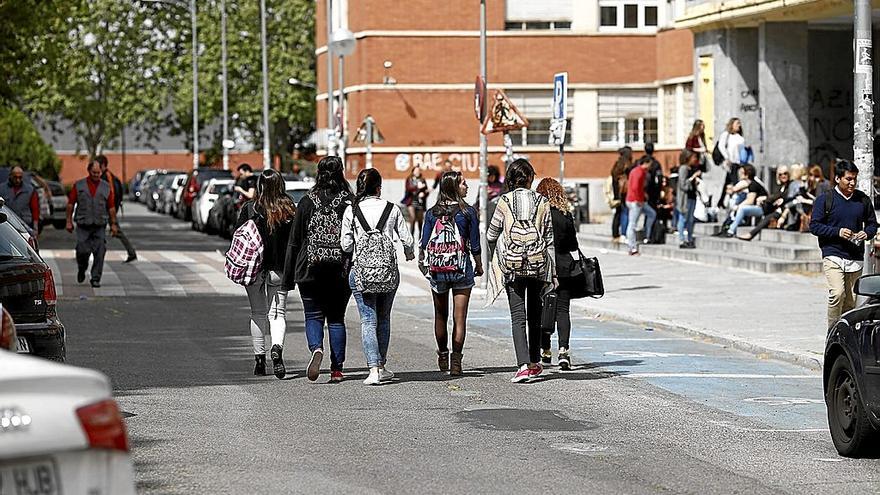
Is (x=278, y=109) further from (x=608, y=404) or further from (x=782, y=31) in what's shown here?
(x=608, y=404)

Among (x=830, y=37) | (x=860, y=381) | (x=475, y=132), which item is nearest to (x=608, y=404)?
(x=860, y=381)

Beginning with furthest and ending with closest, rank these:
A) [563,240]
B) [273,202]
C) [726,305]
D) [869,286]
A: [726,305]
[563,240]
[273,202]
[869,286]

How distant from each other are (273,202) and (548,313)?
8.20 feet

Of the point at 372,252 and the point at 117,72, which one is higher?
the point at 117,72

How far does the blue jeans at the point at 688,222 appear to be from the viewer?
2898 cm

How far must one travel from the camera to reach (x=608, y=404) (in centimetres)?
1238

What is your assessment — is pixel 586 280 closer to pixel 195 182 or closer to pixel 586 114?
pixel 586 114

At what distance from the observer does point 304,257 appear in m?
13.4

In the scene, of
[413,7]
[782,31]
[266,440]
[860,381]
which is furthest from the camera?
[413,7]

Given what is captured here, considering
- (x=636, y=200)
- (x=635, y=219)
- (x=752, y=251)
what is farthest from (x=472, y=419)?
(x=635, y=219)

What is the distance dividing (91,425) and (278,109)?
2807 inches

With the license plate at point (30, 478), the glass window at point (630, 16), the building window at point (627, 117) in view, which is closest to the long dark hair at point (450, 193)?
the license plate at point (30, 478)

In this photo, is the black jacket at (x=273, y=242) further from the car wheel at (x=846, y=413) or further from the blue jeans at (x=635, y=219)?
the blue jeans at (x=635, y=219)

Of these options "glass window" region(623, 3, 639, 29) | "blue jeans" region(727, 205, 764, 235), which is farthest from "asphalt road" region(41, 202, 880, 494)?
"glass window" region(623, 3, 639, 29)
